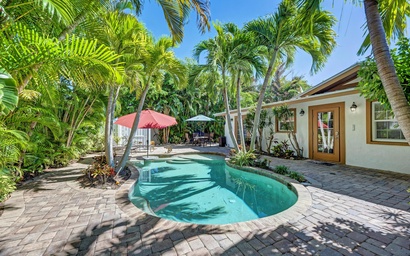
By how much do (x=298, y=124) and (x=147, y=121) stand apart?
8.12 meters

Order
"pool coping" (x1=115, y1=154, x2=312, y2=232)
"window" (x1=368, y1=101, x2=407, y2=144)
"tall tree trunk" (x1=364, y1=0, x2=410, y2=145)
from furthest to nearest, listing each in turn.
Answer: "window" (x1=368, y1=101, x2=407, y2=144)
"pool coping" (x1=115, y1=154, x2=312, y2=232)
"tall tree trunk" (x1=364, y1=0, x2=410, y2=145)

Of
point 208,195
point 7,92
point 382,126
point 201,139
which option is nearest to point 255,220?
point 208,195

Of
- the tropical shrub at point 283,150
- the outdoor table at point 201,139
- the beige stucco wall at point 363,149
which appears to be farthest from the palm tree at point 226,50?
the outdoor table at point 201,139

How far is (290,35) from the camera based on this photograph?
7.91 meters

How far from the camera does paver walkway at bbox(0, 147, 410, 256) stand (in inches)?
107

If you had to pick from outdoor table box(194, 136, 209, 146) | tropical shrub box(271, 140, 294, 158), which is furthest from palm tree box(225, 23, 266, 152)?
outdoor table box(194, 136, 209, 146)

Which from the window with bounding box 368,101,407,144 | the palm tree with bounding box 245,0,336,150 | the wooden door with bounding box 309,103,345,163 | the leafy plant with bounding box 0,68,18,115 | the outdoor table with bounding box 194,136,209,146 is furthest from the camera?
the outdoor table with bounding box 194,136,209,146

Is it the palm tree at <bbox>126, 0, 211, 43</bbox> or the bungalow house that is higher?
the palm tree at <bbox>126, 0, 211, 43</bbox>

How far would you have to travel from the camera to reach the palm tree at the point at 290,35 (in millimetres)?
7395

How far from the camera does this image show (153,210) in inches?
196

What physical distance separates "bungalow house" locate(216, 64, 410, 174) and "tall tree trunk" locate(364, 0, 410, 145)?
5325 millimetres

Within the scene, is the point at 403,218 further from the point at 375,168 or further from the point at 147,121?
the point at 147,121

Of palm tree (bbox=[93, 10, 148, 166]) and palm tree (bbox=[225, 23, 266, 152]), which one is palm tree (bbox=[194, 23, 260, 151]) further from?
palm tree (bbox=[93, 10, 148, 166])

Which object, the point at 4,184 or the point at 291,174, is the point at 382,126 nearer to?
the point at 291,174
